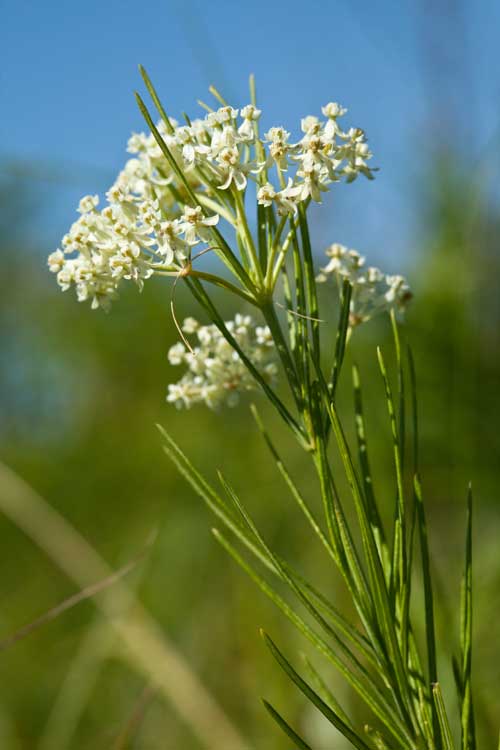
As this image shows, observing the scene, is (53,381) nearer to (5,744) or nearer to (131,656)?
(5,744)

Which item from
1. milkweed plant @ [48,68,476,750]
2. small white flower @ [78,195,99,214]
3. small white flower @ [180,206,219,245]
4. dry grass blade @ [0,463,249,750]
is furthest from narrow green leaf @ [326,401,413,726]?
dry grass blade @ [0,463,249,750]

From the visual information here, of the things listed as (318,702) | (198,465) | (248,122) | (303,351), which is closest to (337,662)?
(318,702)

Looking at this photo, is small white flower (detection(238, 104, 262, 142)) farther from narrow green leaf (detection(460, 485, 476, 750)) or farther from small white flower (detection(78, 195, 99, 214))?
narrow green leaf (detection(460, 485, 476, 750))

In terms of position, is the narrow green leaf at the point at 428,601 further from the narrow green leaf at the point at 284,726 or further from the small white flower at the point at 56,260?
the small white flower at the point at 56,260

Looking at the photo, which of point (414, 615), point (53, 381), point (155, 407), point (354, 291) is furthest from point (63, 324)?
point (354, 291)

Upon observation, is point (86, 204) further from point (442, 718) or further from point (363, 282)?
point (442, 718)

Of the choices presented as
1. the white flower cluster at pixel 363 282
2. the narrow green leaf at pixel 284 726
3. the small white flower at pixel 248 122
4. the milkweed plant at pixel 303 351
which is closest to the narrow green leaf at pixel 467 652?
the milkweed plant at pixel 303 351
